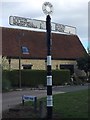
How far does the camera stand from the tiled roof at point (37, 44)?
163 feet

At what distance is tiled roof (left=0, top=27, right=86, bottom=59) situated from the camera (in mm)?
49531

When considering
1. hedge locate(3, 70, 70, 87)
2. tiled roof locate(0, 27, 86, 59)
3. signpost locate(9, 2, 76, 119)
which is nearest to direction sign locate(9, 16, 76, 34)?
signpost locate(9, 2, 76, 119)

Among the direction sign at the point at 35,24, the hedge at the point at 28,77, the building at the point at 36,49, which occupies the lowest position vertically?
the hedge at the point at 28,77

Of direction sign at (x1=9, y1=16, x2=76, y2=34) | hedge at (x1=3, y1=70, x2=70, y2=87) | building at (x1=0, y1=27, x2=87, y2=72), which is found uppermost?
building at (x1=0, y1=27, x2=87, y2=72)

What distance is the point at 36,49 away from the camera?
174 ft

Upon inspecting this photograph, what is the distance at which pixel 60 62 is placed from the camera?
55031 millimetres

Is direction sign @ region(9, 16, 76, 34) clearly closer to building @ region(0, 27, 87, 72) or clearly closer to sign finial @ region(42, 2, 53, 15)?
sign finial @ region(42, 2, 53, 15)

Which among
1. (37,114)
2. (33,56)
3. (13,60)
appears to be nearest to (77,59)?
(33,56)

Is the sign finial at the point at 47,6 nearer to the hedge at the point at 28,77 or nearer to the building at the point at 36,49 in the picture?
the hedge at the point at 28,77

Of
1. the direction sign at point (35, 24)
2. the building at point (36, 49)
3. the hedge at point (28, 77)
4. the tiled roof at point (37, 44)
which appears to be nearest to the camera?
the direction sign at point (35, 24)

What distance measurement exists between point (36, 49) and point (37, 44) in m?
1.16

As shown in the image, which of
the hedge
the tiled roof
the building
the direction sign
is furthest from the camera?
the tiled roof

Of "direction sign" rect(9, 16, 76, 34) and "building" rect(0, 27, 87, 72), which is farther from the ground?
"building" rect(0, 27, 87, 72)

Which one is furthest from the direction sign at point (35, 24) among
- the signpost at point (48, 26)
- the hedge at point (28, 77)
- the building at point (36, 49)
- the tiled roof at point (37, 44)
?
the tiled roof at point (37, 44)
